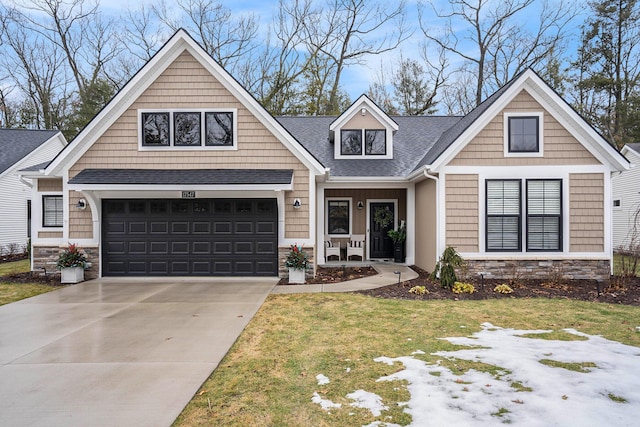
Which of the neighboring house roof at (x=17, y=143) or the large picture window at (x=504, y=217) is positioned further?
the neighboring house roof at (x=17, y=143)

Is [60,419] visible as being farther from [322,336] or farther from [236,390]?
[322,336]

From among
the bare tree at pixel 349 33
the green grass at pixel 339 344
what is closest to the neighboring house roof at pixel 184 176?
the green grass at pixel 339 344

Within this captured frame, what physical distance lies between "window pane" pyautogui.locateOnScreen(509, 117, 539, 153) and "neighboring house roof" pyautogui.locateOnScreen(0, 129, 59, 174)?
2084 centimetres

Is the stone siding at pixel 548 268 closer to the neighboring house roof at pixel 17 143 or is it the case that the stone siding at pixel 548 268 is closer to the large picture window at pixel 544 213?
the large picture window at pixel 544 213

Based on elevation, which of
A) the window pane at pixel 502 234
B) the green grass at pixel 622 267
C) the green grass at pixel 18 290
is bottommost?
the green grass at pixel 18 290

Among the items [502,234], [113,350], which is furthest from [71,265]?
[502,234]

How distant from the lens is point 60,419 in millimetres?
3373

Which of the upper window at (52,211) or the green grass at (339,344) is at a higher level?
the upper window at (52,211)

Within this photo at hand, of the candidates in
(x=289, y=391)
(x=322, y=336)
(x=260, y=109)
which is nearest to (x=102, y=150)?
(x=260, y=109)

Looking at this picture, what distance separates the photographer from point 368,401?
363cm

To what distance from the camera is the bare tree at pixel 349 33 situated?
24.4m

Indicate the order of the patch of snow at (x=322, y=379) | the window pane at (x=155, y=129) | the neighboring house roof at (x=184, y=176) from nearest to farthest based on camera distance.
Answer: the patch of snow at (x=322, y=379) < the neighboring house roof at (x=184, y=176) < the window pane at (x=155, y=129)

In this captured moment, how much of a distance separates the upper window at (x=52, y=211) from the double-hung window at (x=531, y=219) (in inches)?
513

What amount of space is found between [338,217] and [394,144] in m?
3.74
